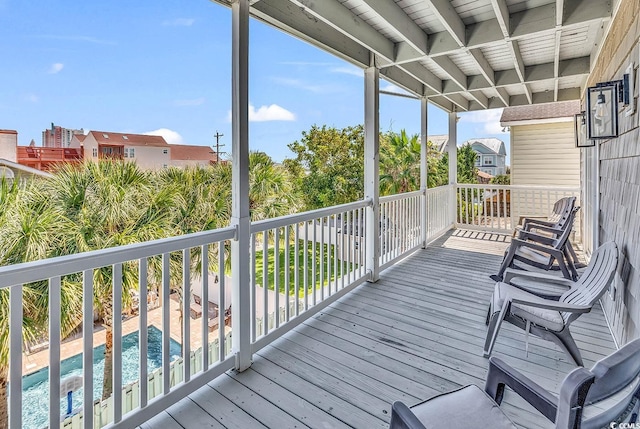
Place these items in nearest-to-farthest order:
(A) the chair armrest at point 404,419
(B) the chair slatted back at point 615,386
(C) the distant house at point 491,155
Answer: (B) the chair slatted back at point 615,386 < (A) the chair armrest at point 404,419 < (C) the distant house at point 491,155

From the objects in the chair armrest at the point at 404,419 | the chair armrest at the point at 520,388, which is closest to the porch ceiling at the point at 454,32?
the chair armrest at the point at 404,419

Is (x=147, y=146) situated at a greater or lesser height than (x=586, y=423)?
greater

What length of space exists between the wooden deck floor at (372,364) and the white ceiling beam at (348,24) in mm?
2517

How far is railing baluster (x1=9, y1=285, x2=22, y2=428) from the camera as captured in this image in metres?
1.33

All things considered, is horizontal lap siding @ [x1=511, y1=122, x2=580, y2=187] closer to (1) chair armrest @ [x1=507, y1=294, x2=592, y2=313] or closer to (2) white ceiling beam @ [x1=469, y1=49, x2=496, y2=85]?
(2) white ceiling beam @ [x1=469, y1=49, x2=496, y2=85]

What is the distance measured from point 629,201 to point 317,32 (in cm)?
263

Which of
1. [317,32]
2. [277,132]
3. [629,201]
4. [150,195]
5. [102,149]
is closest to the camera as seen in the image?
[629,201]

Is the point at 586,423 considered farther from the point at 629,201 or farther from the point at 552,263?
the point at 552,263

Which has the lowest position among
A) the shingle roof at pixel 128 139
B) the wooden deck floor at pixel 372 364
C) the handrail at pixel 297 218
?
the wooden deck floor at pixel 372 364

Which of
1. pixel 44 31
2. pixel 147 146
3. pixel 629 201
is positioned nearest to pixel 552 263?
pixel 629 201

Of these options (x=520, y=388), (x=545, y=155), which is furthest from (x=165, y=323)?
(x=545, y=155)

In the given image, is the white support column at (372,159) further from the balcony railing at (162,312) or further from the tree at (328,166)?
the tree at (328,166)

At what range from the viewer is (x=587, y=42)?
3.85 meters

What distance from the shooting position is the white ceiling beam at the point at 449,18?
270cm
